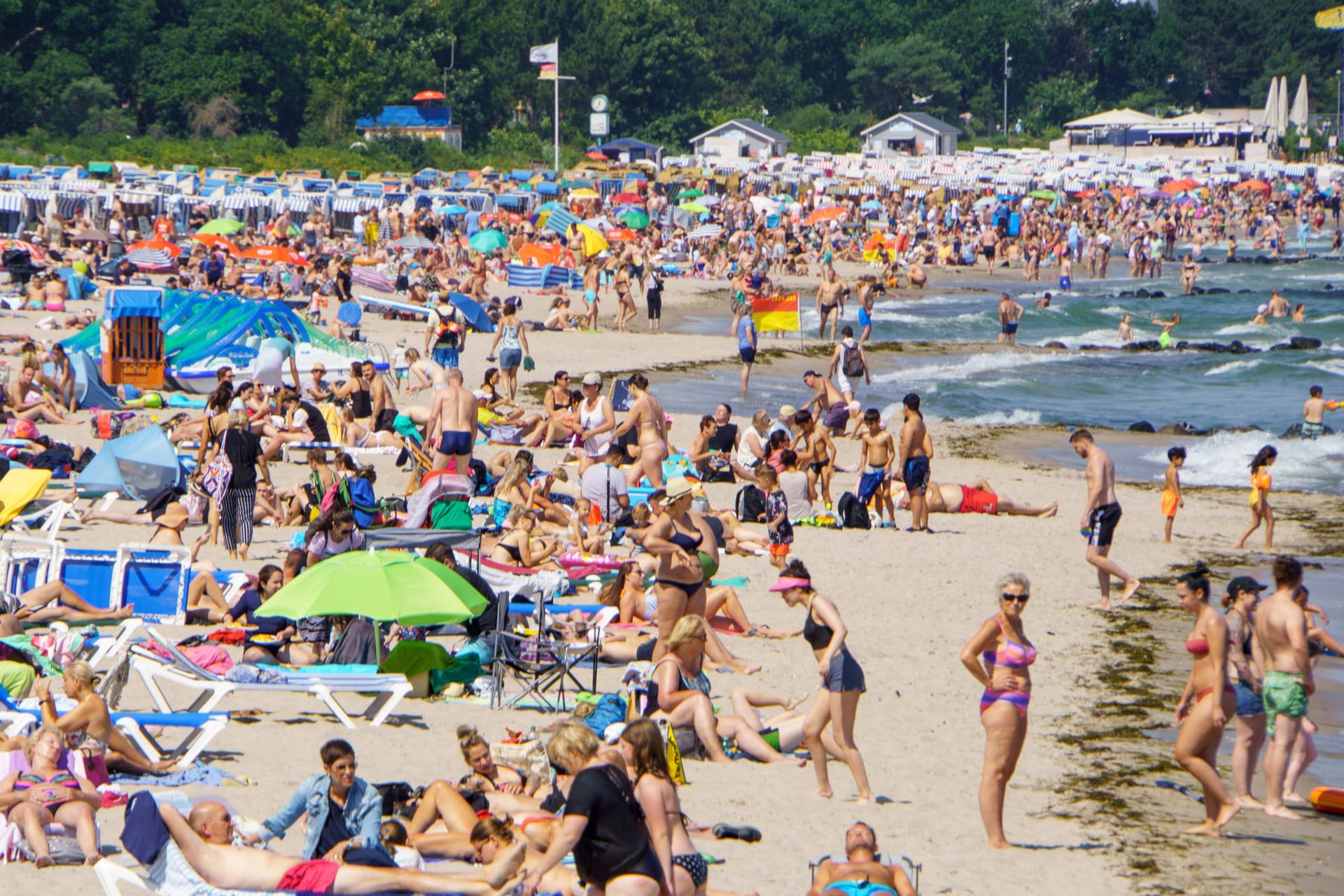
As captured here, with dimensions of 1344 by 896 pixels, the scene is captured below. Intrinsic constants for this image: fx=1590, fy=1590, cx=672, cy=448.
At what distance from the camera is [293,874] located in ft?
17.6

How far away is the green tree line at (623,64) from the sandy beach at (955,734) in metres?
41.7

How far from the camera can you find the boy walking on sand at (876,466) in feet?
41.7

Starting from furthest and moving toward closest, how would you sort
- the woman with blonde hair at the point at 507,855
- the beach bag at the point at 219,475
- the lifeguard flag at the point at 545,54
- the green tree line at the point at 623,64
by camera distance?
the lifeguard flag at the point at 545,54
the green tree line at the point at 623,64
the beach bag at the point at 219,475
the woman with blonde hair at the point at 507,855

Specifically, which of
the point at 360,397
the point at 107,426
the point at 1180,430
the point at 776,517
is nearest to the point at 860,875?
the point at 776,517

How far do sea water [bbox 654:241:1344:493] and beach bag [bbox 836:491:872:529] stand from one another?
5.38 metres

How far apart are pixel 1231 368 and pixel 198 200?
22106mm

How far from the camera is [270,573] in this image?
9539 millimetres

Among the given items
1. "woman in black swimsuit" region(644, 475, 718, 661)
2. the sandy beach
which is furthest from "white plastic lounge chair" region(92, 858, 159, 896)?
"woman in black swimsuit" region(644, 475, 718, 661)

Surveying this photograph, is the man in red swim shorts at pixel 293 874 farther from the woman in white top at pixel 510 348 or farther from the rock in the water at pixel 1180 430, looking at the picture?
the rock in the water at pixel 1180 430

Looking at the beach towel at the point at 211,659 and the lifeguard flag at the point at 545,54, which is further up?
the lifeguard flag at the point at 545,54

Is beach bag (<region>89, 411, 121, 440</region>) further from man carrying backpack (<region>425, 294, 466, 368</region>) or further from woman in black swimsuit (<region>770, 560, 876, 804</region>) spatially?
woman in black swimsuit (<region>770, 560, 876, 804</region>)

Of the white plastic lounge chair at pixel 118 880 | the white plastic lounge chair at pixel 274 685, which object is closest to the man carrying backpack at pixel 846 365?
the white plastic lounge chair at pixel 274 685

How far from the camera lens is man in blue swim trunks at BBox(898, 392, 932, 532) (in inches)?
485

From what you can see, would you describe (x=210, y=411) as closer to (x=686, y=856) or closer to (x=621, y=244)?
(x=686, y=856)
